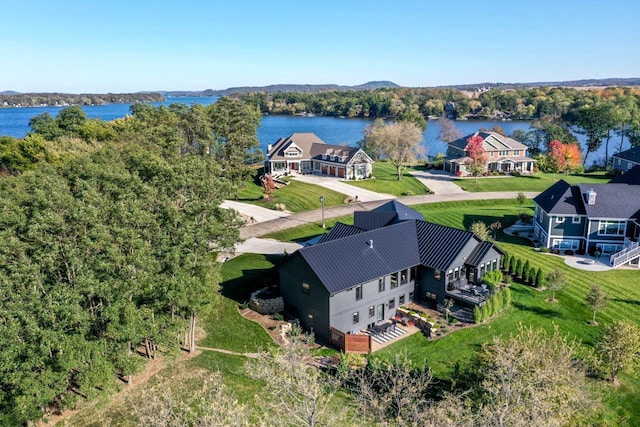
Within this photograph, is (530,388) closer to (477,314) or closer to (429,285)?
(477,314)

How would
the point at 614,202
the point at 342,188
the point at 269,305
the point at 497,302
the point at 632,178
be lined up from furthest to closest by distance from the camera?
the point at 342,188 < the point at 632,178 < the point at 614,202 < the point at 269,305 < the point at 497,302

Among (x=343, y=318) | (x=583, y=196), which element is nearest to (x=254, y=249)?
(x=343, y=318)

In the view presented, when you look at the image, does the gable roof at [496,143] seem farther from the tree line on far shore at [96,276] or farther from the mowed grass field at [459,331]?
the tree line on far shore at [96,276]

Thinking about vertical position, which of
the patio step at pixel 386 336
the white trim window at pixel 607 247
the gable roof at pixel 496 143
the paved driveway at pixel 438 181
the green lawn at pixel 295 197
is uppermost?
the gable roof at pixel 496 143

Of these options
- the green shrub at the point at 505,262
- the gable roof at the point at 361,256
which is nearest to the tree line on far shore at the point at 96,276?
the gable roof at the point at 361,256

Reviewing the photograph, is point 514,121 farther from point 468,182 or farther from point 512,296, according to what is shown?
point 512,296

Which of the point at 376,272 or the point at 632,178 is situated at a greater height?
the point at 632,178

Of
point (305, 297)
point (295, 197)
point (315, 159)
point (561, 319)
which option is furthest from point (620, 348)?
point (315, 159)
